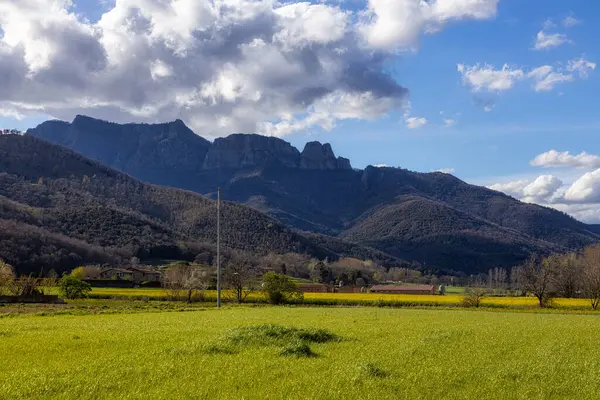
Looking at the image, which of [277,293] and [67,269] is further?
[67,269]

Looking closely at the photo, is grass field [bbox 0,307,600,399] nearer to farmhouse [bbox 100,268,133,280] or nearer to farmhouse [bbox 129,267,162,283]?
farmhouse [bbox 129,267,162,283]

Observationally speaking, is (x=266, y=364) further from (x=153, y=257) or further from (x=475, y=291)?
(x=153, y=257)

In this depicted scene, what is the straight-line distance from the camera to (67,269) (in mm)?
127750

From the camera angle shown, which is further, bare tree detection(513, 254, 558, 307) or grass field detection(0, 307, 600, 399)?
bare tree detection(513, 254, 558, 307)

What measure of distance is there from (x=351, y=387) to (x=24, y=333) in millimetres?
17052

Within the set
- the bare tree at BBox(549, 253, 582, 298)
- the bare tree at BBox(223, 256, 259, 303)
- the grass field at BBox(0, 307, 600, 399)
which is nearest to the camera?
the grass field at BBox(0, 307, 600, 399)

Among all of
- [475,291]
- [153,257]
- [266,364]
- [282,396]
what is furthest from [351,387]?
[153,257]

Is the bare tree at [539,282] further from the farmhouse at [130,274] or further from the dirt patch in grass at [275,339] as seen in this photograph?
the farmhouse at [130,274]

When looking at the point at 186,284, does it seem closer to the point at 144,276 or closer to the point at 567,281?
the point at 144,276

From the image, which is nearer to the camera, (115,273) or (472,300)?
(472,300)

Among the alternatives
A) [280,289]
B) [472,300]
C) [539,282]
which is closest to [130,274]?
[280,289]

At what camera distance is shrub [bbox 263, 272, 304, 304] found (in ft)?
225

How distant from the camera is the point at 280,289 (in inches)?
2699

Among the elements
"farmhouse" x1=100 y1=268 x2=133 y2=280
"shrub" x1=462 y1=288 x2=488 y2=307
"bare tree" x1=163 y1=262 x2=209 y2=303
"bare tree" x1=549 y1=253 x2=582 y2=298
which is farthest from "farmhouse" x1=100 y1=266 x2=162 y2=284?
"bare tree" x1=549 y1=253 x2=582 y2=298
